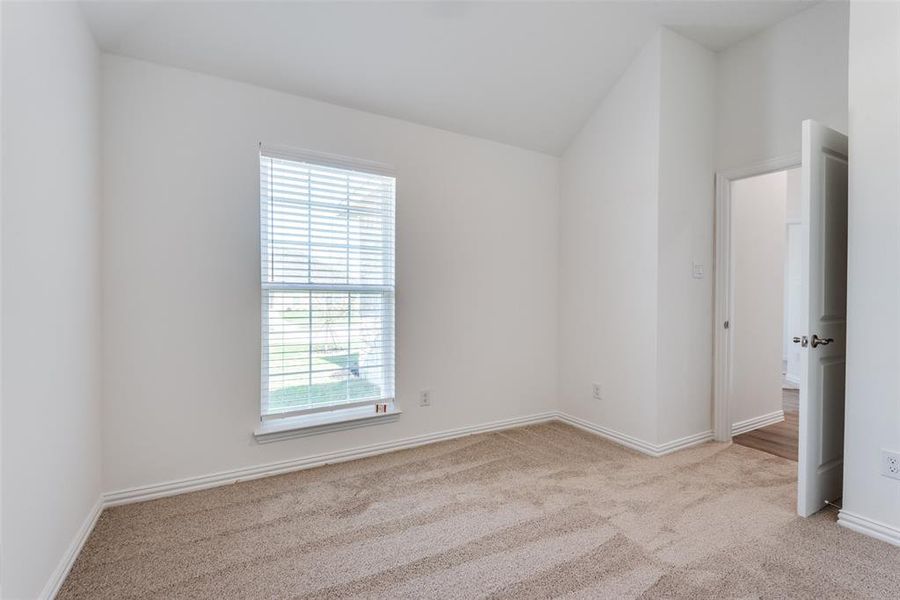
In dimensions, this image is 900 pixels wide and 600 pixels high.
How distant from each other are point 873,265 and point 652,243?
1.25m

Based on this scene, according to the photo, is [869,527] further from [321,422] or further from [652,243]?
[321,422]

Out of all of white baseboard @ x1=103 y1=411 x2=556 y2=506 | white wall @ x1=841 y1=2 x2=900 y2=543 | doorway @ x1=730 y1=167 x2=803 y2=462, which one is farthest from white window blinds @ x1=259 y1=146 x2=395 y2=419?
doorway @ x1=730 y1=167 x2=803 y2=462

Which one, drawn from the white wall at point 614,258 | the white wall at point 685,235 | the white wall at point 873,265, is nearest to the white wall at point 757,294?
the white wall at point 685,235

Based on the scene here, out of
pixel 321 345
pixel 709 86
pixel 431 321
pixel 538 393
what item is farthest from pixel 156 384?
pixel 709 86

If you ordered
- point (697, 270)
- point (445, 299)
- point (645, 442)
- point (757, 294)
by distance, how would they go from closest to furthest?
1. point (645, 442)
2. point (697, 270)
3. point (445, 299)
4. point (757, 294)

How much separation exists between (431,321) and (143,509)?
81.0 inches

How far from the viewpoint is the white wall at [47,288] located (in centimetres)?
141

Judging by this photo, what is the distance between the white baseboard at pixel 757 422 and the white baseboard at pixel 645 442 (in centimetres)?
39

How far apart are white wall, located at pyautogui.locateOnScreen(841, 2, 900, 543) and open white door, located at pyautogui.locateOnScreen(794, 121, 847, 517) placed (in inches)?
5.1

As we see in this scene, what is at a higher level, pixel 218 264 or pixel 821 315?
pixel 218 264

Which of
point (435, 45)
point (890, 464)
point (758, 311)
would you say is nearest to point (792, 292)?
point (758, 311)

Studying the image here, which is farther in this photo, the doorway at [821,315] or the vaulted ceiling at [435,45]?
the vaulted ceiling at [435,45]

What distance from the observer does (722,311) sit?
3.44m

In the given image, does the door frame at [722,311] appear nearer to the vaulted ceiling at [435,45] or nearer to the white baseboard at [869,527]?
the vaulted ceiling at [435,45]
